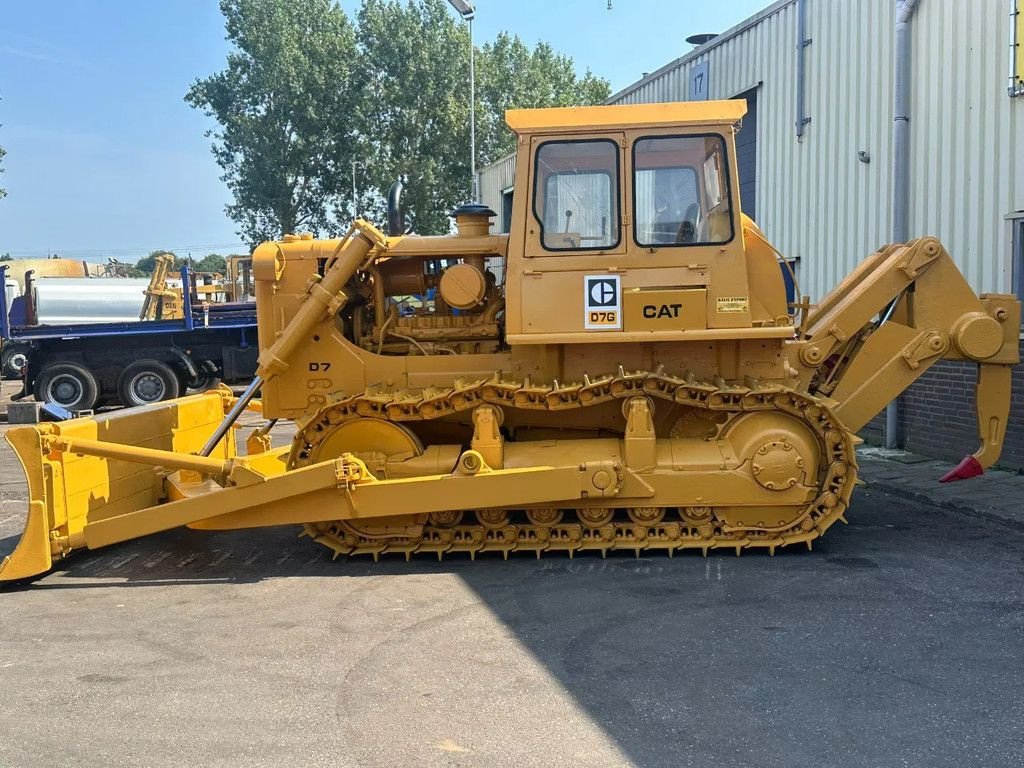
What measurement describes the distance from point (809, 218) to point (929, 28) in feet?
9.35

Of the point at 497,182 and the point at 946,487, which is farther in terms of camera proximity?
the point at 497,182

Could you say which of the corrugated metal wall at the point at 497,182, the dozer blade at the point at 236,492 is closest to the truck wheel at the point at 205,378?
the corrugated metal wall at the point at 497,182

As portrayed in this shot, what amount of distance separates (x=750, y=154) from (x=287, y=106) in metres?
30.2

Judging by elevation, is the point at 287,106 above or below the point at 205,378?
above

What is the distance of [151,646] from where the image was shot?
5.38 metres

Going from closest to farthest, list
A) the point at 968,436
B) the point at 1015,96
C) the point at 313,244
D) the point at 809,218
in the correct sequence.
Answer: the point at 313,244, the point at 1015,96, the point at 968,436, the point at 809,218

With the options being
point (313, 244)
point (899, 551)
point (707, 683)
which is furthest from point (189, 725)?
point (899, 551)

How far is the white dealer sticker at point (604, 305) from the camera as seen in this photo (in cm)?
669

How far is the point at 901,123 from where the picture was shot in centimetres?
1069

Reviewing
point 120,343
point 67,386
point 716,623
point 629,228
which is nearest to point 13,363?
point 67,386

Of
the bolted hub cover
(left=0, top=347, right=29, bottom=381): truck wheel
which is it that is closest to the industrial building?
the bolted hub cover

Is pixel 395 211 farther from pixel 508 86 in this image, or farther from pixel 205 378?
pixel 508 86

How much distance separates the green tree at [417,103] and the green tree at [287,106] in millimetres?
982

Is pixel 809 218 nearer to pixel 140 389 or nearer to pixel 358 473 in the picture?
pixel 358 473
